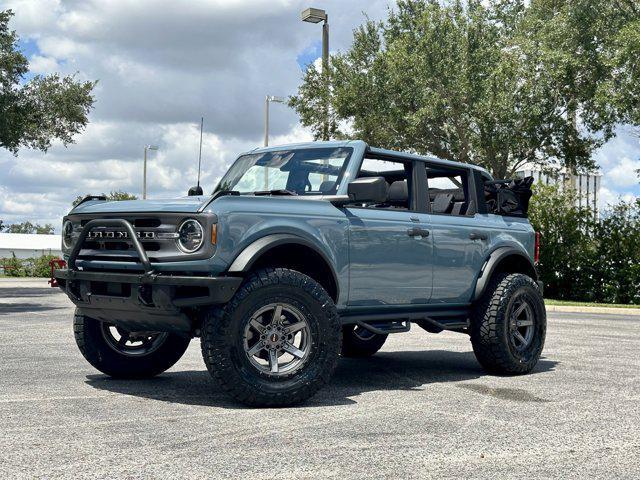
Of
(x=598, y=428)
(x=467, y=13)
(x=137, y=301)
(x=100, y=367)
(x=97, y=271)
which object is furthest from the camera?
(x=467, y=13)

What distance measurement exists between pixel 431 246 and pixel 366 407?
1968mm

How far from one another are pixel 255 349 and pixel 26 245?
3862 inches

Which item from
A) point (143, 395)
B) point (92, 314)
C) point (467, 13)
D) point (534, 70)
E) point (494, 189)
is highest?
point (467, 13)

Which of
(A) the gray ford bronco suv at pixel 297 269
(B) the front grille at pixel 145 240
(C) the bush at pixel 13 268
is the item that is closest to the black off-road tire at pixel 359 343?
(A) the gray ford bronco suv at pixel 297 269

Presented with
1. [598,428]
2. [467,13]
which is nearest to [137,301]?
[598,428]

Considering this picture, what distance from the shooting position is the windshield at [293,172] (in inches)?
293

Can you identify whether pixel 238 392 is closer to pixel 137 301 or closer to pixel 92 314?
pixel 137 301

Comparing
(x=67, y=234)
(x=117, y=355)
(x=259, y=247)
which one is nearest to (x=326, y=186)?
(x=259, y=247)

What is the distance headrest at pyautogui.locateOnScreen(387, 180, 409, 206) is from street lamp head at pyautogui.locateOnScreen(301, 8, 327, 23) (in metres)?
17.4

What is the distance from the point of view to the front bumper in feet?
19.8

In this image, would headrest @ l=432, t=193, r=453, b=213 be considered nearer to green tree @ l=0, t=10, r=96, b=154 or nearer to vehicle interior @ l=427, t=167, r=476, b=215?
vehicle interior @ l=427, t=167, r=476, b=215

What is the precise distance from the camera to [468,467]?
464cm

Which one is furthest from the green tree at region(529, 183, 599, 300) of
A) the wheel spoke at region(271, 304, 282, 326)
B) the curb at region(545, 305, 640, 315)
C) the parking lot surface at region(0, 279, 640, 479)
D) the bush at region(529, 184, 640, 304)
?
the wheel spoke at region(271, 304, 282, 326)

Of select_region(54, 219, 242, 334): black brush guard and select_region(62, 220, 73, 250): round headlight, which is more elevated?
select_region(62, 220, 73, 250): round headlight
